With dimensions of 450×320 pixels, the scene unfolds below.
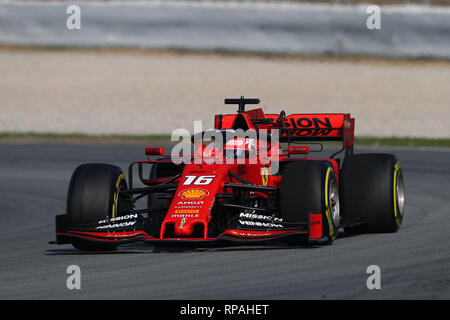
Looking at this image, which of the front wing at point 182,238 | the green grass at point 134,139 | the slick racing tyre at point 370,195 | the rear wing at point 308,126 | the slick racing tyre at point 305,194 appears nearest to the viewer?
the front wing at point 182,238

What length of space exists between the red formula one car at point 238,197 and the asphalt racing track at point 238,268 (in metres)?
0.18

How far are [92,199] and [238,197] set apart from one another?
140 cm

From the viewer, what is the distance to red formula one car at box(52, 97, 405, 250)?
8555mm

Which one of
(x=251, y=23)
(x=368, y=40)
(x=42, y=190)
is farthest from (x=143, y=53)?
(x=42, y=190)

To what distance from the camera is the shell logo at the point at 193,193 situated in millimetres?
8727

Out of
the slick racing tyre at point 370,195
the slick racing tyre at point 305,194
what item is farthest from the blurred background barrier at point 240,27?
the slick racing tyre at point 305,194

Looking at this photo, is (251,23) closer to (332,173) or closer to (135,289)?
(332,173)

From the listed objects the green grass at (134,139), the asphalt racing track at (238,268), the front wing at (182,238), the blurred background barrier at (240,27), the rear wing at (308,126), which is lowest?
the asphalt racing track at (238,268)

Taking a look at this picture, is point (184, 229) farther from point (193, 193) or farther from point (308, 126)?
point (308, 126)

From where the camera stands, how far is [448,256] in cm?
835

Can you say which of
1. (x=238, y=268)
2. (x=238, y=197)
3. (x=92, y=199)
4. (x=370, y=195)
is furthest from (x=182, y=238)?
(x=370, y=195)

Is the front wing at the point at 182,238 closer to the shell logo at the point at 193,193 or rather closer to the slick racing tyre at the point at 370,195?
the shell logo at the point at 193,193
